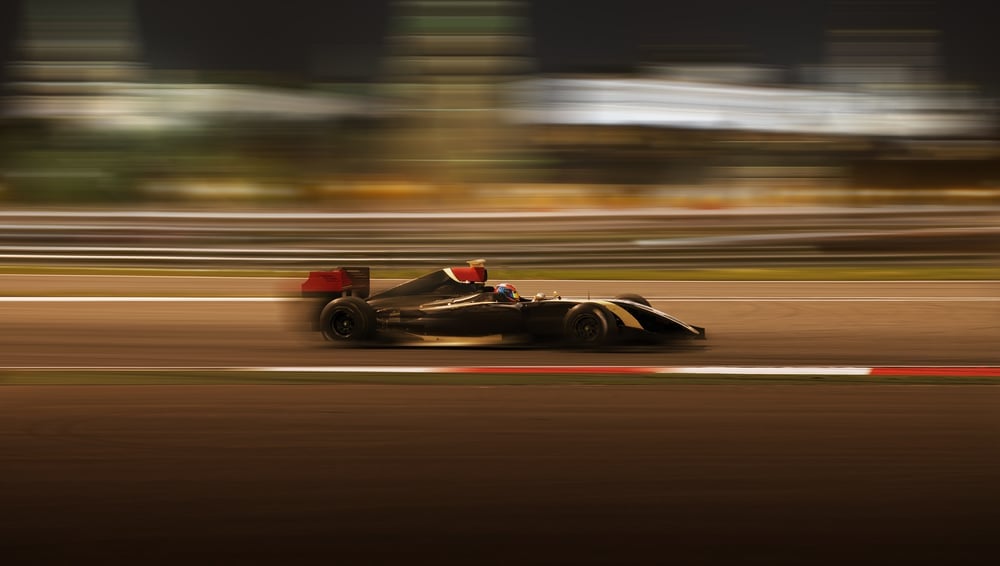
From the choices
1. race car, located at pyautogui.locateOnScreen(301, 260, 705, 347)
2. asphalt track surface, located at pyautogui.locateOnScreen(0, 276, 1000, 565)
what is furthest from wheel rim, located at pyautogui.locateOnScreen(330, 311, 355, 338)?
asphalt track surface, located at pyautogui.locateOnScreen(0, 276, 1000, 565)

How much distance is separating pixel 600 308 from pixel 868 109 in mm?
70991

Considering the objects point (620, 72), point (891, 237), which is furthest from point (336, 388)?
point (620, 72)

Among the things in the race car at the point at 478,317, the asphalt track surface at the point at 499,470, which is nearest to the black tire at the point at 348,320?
the race car at the point at 478,317

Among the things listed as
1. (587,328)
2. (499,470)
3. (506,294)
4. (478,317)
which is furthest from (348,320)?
(499,470)

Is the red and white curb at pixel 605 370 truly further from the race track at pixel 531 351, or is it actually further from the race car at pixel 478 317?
the race car at pixel 478 317

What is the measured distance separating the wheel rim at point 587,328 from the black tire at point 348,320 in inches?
68.3

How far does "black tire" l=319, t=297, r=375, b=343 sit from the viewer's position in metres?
9.18

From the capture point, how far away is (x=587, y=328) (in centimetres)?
889

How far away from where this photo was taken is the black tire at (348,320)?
9.18 meters

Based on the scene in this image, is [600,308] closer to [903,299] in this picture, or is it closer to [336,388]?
[336,388]

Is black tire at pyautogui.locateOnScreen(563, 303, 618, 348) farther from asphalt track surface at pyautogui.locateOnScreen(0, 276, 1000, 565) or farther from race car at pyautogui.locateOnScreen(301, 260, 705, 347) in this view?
asphalt track surface at pyautogui.locateOnScreen(0, 276, 1000, 565)

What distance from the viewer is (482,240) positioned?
63.1 ft

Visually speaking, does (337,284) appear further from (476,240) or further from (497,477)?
(476,240)

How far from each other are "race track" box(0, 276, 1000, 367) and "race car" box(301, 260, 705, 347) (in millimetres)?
142
